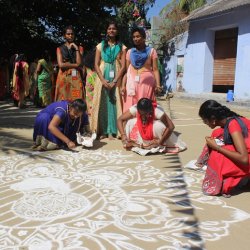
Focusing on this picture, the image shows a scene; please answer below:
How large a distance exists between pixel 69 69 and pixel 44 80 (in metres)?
4.22

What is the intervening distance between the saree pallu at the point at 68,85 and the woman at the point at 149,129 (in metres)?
1.31

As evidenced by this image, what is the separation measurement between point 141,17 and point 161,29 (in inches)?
53.5

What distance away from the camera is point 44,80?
9953 millimetres

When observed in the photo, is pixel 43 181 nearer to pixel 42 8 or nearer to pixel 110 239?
pixel 110 239

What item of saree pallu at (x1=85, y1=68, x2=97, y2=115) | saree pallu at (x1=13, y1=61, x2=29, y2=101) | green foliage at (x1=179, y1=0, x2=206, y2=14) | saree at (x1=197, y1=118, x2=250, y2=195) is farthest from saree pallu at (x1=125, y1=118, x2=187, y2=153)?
green foliage at (x1=179, y1=0, x2=206, y2=14)

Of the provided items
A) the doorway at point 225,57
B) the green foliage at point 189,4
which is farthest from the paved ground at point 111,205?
the green foliage at point 189,4

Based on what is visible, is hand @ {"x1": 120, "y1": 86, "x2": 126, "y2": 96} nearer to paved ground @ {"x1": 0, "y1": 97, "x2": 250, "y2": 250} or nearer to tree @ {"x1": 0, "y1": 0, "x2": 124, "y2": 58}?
paved ground @ {"x1": 0, "y1": 97, "x2": 250, "y2": 250}

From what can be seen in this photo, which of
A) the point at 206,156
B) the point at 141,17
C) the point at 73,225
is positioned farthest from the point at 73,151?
the point at 141,17

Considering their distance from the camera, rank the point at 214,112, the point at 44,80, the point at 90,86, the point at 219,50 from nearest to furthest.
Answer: the point at 214,112, the point at 90,86, the point at 44,80, the point at 219,50

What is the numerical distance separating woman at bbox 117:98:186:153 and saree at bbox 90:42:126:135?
824mm

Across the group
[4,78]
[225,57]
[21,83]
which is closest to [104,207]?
[21,83]

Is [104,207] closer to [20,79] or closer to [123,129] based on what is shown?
[123,129]

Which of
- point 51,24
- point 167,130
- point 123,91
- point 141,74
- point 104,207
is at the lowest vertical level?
point 104,207

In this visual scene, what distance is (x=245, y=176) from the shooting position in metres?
3.30
